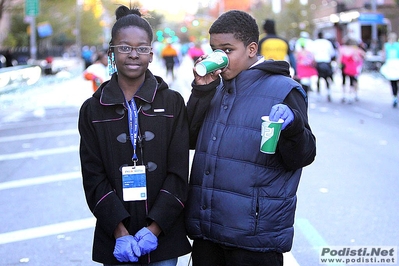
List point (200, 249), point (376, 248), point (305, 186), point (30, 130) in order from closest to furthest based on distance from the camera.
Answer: point (200, 249) < point (376, 248) < point (305, 186) < point (30, 130)

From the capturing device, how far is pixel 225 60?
118 inches

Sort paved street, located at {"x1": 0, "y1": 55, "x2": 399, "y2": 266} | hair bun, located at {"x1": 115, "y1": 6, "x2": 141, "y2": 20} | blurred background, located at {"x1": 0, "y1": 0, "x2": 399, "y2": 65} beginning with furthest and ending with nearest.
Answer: blurred background, located at {"x1": 0, "y1": 0, "x2": 399, "y2": 65}
paved street, located at {"x1": 0, "y1": 55, "x2": 399, "y2": 266}
hair bun, located at {"x1": 115, "y1": 6, "x2": 141, "y2": 20}

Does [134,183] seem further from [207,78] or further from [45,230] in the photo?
[45,230]

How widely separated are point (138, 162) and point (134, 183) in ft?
0.36

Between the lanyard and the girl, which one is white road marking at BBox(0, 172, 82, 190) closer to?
the girl

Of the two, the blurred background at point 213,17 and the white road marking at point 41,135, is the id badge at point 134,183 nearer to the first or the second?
the white road marking at point 41,135

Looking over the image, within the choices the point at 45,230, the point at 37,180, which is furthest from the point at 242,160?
the point at 37,180

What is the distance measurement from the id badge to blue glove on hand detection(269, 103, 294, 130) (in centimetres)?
70


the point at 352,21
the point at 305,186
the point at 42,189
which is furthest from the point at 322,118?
the point at 352,21

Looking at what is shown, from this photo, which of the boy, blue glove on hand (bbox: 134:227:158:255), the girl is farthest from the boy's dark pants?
blue glove on hand (bbox: 134:227:158:255)

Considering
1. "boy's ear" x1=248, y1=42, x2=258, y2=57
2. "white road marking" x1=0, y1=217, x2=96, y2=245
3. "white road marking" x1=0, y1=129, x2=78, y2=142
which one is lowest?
"white road marking" x1=0, y1=129, x2=78, y2=142

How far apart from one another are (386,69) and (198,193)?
1341cm

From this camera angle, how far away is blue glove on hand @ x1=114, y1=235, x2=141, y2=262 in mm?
2838

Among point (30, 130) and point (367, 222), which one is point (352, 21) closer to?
point (30, 130)
